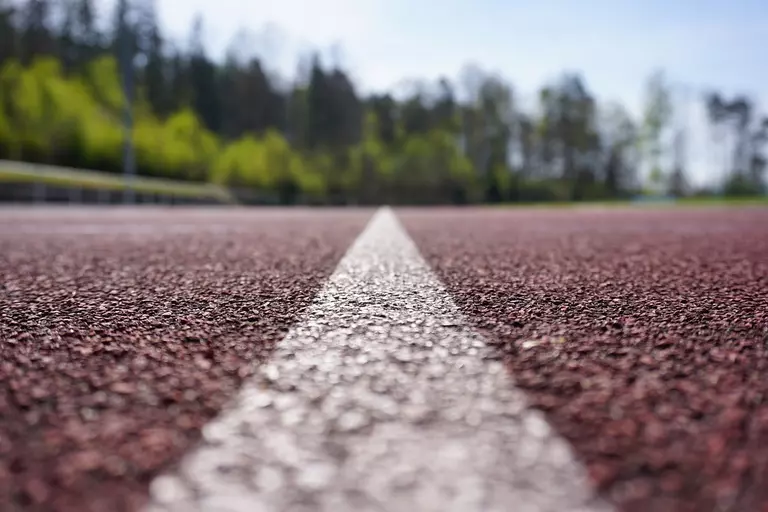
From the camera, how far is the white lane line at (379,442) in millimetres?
663

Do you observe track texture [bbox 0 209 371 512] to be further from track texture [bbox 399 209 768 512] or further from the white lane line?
track texture [bbox 399 209 768 512]

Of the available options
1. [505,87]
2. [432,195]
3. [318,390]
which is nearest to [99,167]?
[432,195]

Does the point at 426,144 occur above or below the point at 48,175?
above

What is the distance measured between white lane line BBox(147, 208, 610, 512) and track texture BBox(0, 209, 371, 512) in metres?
0.06

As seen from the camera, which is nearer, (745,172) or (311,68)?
(311,68)

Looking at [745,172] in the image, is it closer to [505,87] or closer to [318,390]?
[505,87]

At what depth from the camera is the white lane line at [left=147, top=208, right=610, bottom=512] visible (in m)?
0.66

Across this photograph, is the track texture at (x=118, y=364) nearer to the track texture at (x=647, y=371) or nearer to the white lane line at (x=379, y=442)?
the white lane line at (x=379, y=442)

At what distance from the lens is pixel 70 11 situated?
55750 millimetres

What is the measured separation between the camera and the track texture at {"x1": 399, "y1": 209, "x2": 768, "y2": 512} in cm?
72

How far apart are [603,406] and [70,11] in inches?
2559

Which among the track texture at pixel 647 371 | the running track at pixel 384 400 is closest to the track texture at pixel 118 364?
the running track at pixel 384 400

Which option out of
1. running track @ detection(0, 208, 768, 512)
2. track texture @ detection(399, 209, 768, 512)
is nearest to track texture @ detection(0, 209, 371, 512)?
running track @ detection(0, 208, 768, 512)

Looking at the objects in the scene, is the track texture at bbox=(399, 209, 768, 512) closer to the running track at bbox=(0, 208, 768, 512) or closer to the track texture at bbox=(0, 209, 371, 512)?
the running track at bbox=(0, 208, 768, 512)
